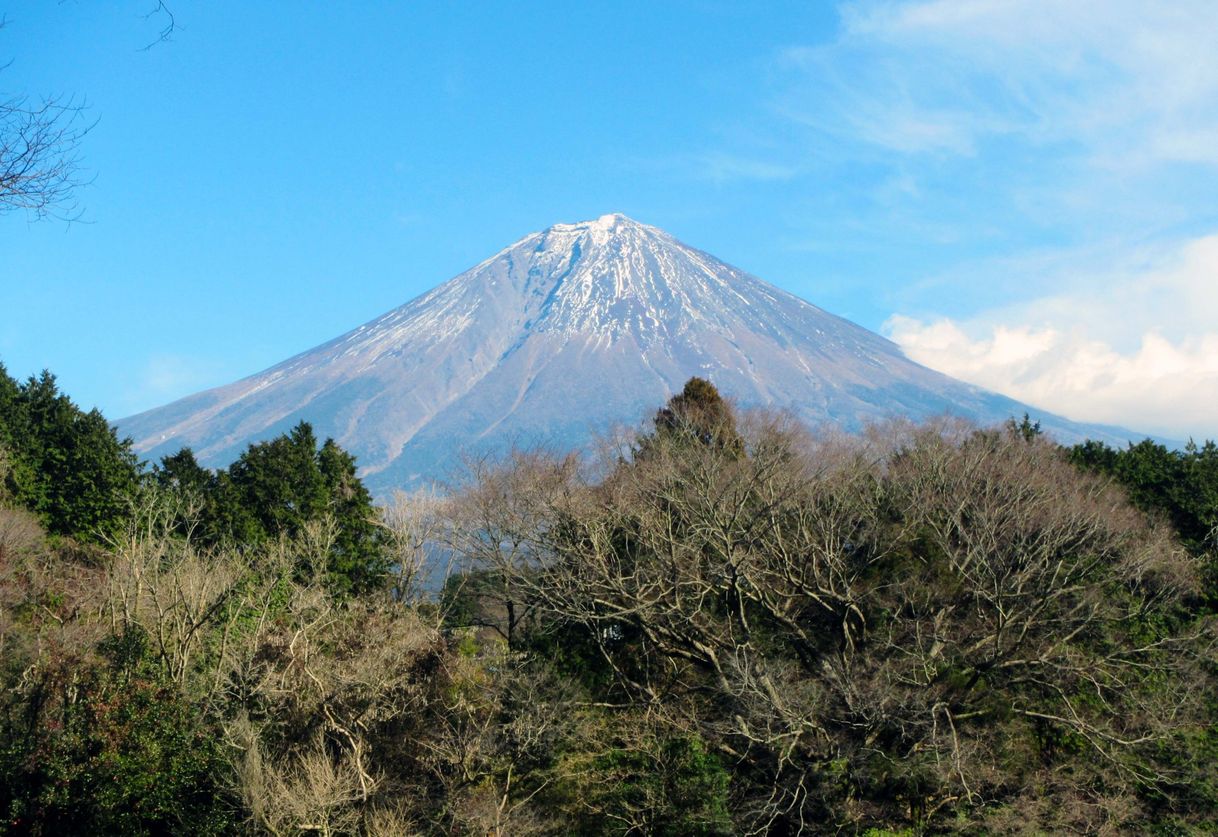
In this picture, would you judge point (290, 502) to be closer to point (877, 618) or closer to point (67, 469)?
point (67, 469)

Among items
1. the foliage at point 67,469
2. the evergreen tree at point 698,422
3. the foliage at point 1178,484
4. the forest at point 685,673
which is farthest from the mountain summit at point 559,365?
the forest at point 685,673

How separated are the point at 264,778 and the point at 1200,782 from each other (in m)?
13.2

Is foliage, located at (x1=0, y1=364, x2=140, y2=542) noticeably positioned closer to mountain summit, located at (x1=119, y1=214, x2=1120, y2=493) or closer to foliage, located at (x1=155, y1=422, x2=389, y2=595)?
foliage, located at (x1=155, y1=422, x2=389, y2=595)

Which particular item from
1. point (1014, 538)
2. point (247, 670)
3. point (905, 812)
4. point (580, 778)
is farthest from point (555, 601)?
point (1014, 538)

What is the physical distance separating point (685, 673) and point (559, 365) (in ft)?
416

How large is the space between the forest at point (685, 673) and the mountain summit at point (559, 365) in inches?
3834

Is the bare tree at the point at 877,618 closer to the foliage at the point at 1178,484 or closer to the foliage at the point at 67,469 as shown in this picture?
the foliage at the point at 1178,484

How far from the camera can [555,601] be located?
59.2 ft

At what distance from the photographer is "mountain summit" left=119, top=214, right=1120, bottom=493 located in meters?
132

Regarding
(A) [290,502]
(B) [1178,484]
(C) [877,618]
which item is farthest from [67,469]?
(B) [1178,484]

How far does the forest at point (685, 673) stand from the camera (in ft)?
48.1

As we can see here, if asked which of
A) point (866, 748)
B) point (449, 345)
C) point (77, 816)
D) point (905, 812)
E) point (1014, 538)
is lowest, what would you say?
point (905, 812)

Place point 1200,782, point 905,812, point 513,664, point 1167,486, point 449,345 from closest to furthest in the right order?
point 1200,782 < point 905,812 < point 513,664 < point 1167,486 < point 449,345

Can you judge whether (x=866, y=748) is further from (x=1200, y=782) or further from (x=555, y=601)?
(x=555, y=601)
